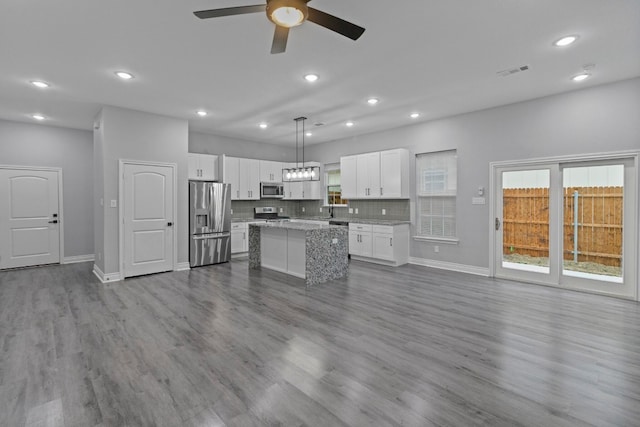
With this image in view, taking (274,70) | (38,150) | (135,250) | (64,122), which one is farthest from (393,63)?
(38,150)

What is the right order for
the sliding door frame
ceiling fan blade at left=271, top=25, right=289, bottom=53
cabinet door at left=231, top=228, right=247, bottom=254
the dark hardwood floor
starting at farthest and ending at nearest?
cabinet door at left=231, top=228, right=247, bottom=254
the sliding door frame
ceiling fan blade at left=271, top=25, right=289, bottom=53
the dark hardwood floor

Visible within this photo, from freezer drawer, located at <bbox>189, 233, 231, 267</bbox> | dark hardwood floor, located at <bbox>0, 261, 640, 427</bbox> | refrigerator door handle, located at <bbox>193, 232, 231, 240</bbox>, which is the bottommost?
dark hardwood floor, located at <bbox>0, 261, 640, 427</bbox>

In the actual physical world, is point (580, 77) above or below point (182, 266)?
above

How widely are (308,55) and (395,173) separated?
369 cm

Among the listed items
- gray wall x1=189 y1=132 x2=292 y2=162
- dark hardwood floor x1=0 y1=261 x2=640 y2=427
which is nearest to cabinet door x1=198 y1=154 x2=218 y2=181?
gray wall x1=189 y1=132 x2=292 y2=162

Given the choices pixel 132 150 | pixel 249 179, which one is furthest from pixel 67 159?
pixel 249 179

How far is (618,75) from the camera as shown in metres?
4.12

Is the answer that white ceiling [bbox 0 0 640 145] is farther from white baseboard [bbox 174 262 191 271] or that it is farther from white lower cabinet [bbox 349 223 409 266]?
white baseboard [bbox 174 262 191 271]

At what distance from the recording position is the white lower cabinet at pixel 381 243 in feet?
21.2

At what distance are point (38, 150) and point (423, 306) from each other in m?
7.96

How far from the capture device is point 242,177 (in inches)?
308

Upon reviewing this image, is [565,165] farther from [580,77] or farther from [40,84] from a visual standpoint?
[40,84]

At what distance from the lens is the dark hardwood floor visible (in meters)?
2.03

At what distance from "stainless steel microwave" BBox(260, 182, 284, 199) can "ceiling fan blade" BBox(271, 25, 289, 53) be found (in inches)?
224
